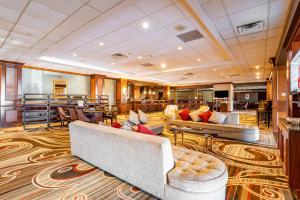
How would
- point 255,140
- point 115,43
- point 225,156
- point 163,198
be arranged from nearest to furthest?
1. point 163,198
2. point 225,156
3. point 255,140
4. point 115,43

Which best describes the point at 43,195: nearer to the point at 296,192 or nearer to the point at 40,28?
the point at 296,192

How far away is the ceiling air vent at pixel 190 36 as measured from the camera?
4116 mm

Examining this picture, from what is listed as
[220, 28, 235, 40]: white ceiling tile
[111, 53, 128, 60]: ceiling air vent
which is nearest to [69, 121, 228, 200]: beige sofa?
[220, 28, 235, 40]: white ceiling tile

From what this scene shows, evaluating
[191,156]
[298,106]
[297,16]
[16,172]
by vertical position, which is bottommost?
[16,172]

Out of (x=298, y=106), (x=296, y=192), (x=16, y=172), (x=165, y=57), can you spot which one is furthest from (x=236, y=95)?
(x=16, y=172)

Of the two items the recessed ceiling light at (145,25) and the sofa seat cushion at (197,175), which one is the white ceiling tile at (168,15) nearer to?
the recessed ceiling light at (145,25)

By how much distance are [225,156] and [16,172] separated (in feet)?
12.8

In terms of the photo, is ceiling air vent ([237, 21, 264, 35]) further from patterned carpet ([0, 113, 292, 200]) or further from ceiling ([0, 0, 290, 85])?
patterned carpet ([0, 113, 292, 200])

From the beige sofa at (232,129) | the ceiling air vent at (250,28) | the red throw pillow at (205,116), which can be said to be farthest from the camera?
the red throw pillow at (205,116)

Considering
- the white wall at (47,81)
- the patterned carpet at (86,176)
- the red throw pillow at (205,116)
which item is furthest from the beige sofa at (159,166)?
the white wall at (47,81)

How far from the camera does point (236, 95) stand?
834 inches

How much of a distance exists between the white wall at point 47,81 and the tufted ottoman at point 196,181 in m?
9.30

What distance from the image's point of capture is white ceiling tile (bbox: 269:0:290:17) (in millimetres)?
2750

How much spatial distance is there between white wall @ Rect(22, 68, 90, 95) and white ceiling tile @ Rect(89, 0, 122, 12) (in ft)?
24.6
